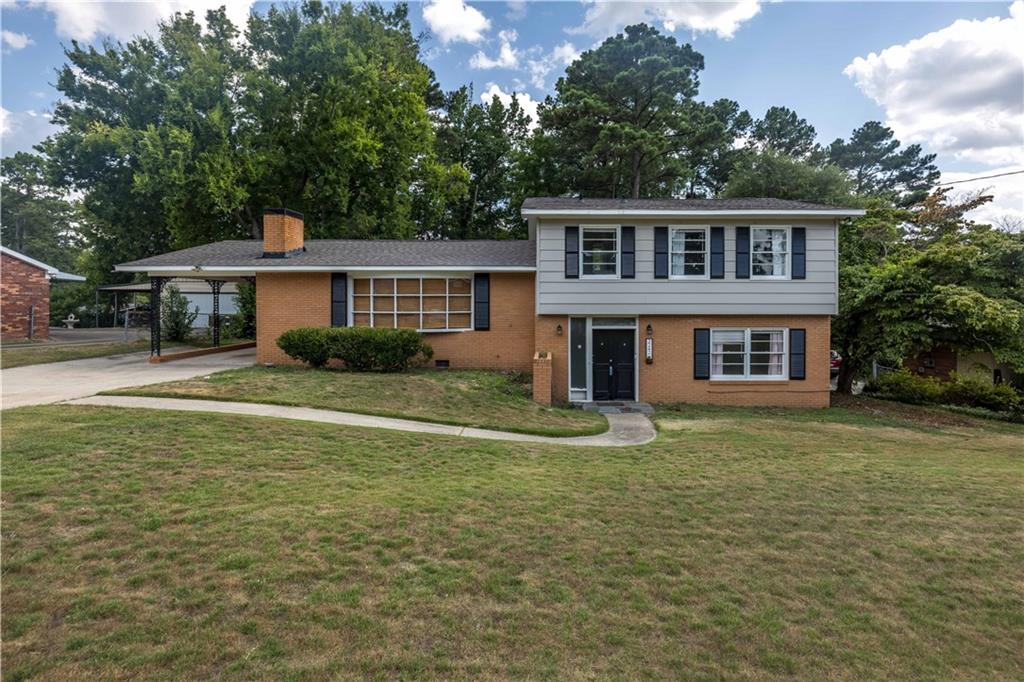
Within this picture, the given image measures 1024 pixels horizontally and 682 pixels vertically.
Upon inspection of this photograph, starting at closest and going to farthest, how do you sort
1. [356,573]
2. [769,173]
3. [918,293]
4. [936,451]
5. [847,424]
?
[356,573]
[936,451]
[847,424]
[918,293]
[769,173]

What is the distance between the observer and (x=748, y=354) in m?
13.9

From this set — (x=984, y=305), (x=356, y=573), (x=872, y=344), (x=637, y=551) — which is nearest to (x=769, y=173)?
(x=872, y=344)

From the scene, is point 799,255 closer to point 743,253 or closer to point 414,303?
point 743,253

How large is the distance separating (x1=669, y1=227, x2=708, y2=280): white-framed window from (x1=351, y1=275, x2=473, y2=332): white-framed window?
5879mm

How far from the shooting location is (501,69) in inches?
1104

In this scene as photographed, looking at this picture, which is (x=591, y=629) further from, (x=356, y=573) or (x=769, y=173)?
(x=769, y=173)

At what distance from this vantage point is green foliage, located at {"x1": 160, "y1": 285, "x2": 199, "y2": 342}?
21.3 metres

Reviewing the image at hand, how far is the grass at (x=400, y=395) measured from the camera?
31.8 ft

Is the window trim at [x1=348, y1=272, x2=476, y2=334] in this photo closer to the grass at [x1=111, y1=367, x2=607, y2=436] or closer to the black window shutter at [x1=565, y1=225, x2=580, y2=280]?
the grass at [x1=111, y1=367, x2=607, y2=436]

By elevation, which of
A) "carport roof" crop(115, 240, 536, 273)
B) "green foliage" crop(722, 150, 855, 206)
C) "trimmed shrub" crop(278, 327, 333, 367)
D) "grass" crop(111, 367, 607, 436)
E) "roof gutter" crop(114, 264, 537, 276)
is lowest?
"grass" crop(111, 367, 607, 436)

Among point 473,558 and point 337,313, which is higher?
point 337,313

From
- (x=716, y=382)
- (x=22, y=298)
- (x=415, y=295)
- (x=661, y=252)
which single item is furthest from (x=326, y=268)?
(x=22, y=298)

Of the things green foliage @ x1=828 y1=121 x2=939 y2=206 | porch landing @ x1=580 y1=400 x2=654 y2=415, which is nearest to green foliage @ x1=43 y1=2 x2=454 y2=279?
porch landing @ x1=580 y1=400 x2=654 y2=415

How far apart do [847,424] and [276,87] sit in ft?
84.7
